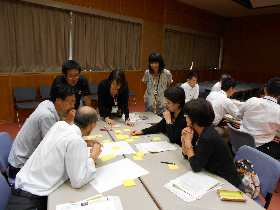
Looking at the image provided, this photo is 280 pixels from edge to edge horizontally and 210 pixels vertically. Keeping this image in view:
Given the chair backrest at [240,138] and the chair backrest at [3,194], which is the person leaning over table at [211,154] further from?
the chair backrest at [3,194]

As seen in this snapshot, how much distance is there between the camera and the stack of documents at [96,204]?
42.9 inches

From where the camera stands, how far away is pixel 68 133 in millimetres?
1301

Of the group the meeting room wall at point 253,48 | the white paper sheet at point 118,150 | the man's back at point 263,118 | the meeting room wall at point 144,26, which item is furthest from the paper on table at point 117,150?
the meeting room wall at point 253,48

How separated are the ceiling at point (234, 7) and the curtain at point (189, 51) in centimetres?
115

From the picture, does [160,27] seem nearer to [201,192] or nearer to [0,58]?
[0,58]

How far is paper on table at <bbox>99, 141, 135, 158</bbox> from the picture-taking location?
1.74 metres

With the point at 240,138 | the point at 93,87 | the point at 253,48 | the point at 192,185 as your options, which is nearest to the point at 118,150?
the point at 192,185

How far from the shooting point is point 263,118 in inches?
95.6

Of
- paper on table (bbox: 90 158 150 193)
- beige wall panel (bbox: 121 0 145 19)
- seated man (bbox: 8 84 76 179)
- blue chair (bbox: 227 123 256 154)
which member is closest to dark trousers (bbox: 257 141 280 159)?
blue chair (bbox: 227 123 256 154)

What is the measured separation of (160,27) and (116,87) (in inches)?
203

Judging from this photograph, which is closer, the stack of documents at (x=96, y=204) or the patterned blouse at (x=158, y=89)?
the stack of documents at (x=96, y=204)

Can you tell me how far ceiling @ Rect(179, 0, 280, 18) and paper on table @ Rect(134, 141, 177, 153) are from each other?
641 centimetres

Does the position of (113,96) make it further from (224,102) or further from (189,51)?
(189,51)

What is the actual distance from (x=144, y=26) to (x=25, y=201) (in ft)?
20.1
